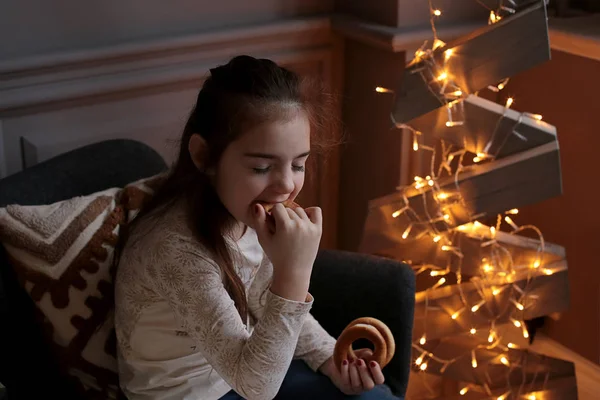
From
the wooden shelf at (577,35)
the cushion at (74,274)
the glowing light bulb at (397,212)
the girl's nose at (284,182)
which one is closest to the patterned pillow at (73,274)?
the cushion at (74,274)

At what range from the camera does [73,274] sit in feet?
4.49

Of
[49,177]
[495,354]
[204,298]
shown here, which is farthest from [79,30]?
[495,354]

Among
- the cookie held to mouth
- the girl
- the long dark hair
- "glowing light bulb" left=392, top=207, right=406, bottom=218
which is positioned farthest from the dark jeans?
"glowing light bulb" left=392, top=207, right=406, bottom=218

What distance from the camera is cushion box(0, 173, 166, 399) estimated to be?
4.45 ft

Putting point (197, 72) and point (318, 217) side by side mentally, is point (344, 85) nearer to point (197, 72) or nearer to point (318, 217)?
point (197, 72)

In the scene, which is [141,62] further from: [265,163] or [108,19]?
[265,163]

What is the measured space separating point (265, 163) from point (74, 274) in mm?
388

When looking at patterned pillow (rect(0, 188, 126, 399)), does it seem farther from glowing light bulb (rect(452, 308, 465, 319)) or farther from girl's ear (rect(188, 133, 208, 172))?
glowing light bulb (rect(452, 308, 465, 319))

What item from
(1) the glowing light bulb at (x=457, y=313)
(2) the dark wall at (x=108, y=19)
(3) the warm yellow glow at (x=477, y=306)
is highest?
(2) the dark wall at (x=108, y=19)

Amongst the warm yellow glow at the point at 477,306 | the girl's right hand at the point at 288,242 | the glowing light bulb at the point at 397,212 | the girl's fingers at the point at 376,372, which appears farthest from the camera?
the warm yellow glow at the point at 477,306

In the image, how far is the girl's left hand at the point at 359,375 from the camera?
136 centimetres

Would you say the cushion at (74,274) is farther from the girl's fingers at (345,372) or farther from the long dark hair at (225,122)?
the girl's fingers at (345,372)

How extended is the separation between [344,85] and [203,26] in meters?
0.42

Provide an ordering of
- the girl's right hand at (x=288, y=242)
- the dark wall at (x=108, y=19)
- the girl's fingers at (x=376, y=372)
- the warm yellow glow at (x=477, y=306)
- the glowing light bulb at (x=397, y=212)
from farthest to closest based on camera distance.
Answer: the warm yellow glow at (x=477, y=306), the glowing light bulb at (x=397, y=212), the dark wall at (x=108, y=19), the girl's fingers at (x=376, y=372), the girl's right hand at (x=288, y=242)
